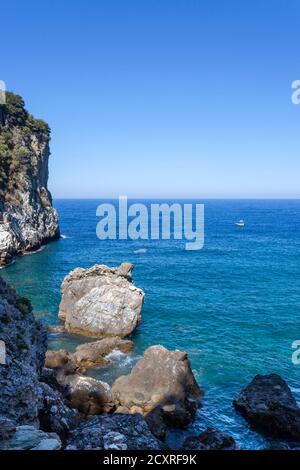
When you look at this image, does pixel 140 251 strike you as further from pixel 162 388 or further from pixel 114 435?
pixel 114 435

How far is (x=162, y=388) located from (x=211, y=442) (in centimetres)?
1002

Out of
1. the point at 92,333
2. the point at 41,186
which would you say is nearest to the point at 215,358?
the point at 92,333

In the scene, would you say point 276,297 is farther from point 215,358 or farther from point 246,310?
point 215,358

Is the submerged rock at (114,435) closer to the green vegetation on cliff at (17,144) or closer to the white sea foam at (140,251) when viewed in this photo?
the green vegetation on cliff at (17,144)

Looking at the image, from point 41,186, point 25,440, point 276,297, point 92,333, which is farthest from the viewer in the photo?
point 41,186

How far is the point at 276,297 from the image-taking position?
59.2m

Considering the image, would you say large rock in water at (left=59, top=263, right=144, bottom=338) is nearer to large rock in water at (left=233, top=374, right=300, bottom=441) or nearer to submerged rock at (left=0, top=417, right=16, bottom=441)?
large rock in water at (left=233, top=374, right=300, bottom=441)

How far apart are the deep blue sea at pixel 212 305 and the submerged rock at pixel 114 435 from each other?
14.7 m

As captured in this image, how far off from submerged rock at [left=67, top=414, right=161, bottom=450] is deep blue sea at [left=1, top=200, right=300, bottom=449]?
1470 cm

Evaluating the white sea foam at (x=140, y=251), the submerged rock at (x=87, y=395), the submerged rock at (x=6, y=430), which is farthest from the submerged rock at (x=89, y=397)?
the white sea foam at (x=140, y=251)

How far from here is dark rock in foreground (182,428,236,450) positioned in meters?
20.8

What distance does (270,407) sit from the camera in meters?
28.0

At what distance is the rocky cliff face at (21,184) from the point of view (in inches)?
3091

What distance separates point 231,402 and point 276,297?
1184 inches
